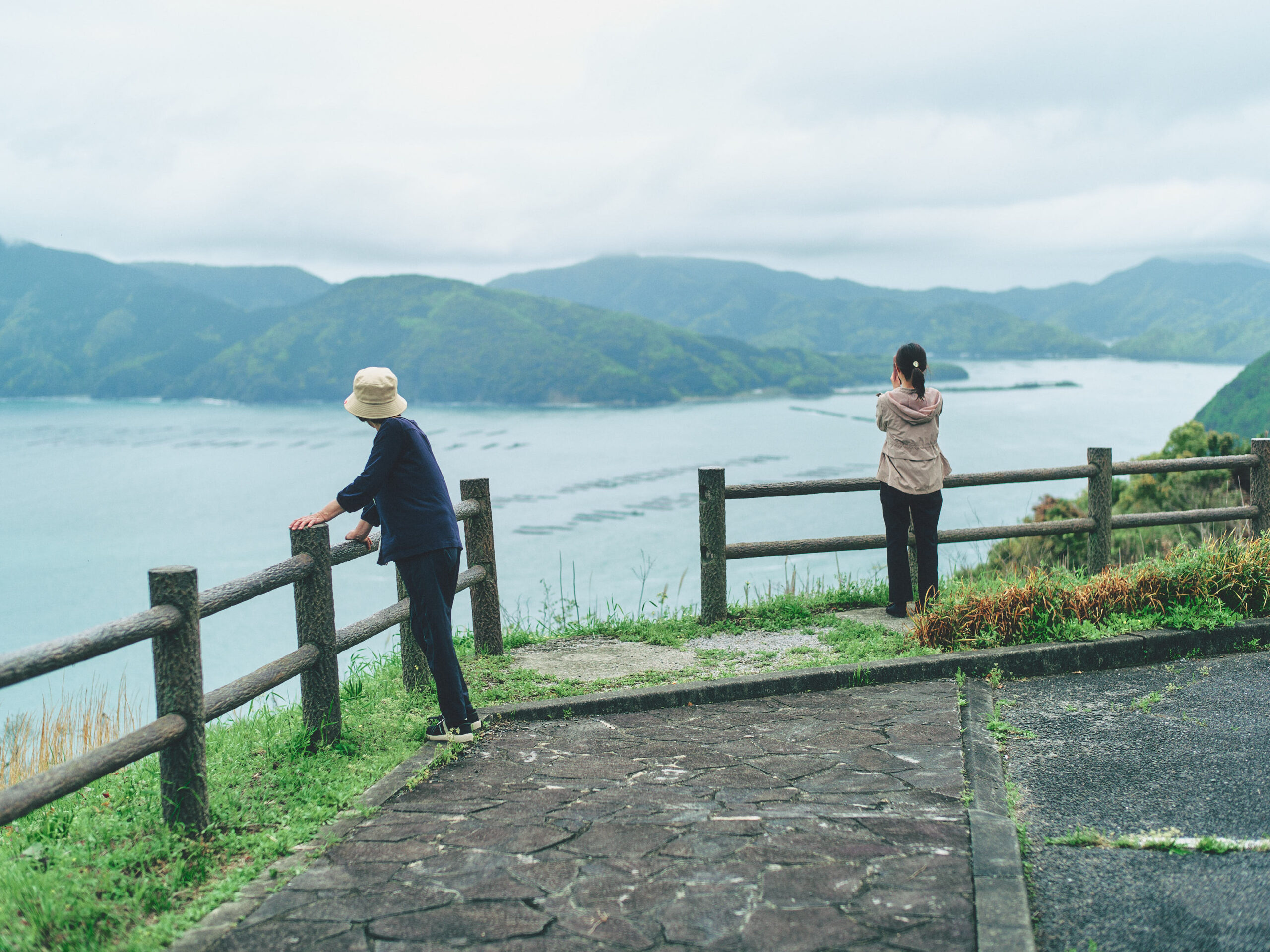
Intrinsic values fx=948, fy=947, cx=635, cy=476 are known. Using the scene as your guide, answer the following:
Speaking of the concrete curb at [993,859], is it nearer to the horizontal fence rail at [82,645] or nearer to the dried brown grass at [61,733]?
the horizontal fence rail at [82,645]

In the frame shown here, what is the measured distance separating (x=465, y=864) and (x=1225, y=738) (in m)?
3.45

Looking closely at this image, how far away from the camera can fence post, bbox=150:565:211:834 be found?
3570mm

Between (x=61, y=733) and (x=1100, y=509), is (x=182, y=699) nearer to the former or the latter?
(x=61, y=733)

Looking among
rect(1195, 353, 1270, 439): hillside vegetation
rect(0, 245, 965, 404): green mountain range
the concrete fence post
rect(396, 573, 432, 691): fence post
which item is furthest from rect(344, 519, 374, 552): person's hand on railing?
rect(0, 245, 965, 404): green mountain range

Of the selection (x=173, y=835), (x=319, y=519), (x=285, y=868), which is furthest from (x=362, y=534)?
(x=285, y=868)

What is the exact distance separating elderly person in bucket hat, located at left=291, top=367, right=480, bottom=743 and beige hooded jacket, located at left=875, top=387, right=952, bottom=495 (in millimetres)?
3150

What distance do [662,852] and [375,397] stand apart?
243 cm

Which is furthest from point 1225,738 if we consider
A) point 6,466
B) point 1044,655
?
point 6,466

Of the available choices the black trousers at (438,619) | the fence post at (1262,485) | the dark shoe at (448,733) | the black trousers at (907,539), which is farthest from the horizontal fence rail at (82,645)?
the fence post at (1262,485)

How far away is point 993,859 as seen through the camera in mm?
3150

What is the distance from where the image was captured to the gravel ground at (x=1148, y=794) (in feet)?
9.11

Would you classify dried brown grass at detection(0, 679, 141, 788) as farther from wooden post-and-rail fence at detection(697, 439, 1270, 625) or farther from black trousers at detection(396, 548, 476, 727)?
wooden post-and-rail fence at detection(697, 439, 1270, 625)

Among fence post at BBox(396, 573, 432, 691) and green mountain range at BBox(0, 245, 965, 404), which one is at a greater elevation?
green mountain range at BBox(0, 245, 965, 404)

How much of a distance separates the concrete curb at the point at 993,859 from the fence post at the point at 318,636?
2939 millimetres
